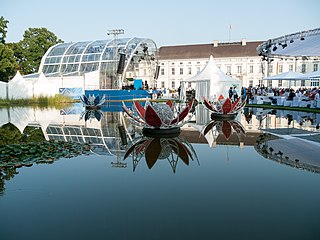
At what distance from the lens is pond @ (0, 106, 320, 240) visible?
11.9ft

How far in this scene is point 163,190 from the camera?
198 inches

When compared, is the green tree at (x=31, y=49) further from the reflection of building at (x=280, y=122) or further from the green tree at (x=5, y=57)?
the reflection of building at (x=280, y=122)

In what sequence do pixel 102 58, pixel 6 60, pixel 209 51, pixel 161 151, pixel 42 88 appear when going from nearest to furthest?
1. pixel 161 151
2. pixel 42 88
3. pixel 102 58
4. pixel 6 60
5. pixel 209 51

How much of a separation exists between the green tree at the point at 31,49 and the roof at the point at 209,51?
83.6ft

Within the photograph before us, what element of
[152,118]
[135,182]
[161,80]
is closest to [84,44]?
[161,80]

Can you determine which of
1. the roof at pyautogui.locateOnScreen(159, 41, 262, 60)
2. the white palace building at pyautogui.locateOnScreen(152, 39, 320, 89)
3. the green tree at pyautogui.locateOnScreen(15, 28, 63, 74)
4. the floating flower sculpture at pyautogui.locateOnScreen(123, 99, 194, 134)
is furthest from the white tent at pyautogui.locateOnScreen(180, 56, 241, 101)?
the roof at pyautogui.locateOnScreen(159, 41, 262, 60)

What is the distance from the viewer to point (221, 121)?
14297 millimetres

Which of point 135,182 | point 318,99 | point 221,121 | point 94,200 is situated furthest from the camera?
point 318,99

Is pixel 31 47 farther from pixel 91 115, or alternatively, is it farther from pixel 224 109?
pixel 224 109

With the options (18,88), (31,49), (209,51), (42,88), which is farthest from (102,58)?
(209,51)

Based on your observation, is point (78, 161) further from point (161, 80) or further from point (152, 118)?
point (161, 80)

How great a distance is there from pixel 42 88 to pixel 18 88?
2381 mm

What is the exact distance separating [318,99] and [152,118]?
14950 mm

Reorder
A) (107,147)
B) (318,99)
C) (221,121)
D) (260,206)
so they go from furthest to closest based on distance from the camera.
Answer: (318,99) < (221,121) < (107,147) < (260,206)
